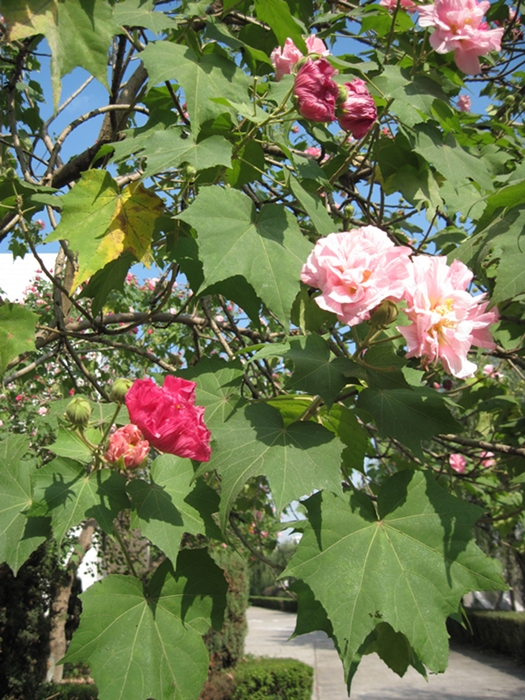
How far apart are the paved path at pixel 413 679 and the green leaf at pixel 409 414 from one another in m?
10.5

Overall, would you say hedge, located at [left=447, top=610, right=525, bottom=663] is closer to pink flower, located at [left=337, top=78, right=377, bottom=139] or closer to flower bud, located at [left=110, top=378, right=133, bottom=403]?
pink flower, located at [left=337, top=78, right=377, bottom=139]

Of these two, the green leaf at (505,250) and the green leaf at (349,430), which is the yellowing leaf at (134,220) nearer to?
the green leaf at (349,430)

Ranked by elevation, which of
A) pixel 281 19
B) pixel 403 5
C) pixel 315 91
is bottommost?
pixel 315 91

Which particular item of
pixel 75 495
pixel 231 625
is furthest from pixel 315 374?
pixel 231 625

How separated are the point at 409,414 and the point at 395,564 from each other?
0.90 ft

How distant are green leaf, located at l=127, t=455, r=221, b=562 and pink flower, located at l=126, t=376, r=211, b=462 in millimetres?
113

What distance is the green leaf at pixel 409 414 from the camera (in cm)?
116

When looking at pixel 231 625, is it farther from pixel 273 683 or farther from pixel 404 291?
pixel 404 291

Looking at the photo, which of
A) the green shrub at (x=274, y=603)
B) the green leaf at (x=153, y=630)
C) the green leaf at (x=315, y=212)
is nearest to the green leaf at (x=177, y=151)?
the green leaf at (x=315, y=212)

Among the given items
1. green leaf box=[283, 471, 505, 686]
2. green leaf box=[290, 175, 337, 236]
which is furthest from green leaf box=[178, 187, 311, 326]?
green leaf box=[283, 471, 505, 686]

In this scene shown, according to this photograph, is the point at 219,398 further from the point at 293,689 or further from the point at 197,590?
the point at 293,689

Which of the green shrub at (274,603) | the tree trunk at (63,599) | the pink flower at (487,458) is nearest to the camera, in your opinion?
the pink flower at (487,458)

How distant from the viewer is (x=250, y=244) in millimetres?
1271

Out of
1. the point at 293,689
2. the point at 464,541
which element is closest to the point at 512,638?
the point at 293,689
